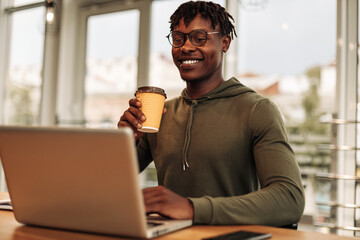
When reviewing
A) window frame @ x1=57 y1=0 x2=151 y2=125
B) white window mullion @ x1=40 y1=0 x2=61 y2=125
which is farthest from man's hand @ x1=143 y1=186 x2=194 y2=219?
white window mullion @ x1=40 y1=0 x2=61 y2=125

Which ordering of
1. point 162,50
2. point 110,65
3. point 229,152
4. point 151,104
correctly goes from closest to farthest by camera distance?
→ 1. point 151,104
2. point 229,152
3. point 162,50
4. point 110,65

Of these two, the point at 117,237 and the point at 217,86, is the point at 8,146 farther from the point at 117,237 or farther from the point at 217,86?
the point at 217,86

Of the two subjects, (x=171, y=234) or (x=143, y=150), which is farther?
(x=143, y=150)

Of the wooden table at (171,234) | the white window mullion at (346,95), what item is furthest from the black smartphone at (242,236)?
the white window mullion at (346,95)

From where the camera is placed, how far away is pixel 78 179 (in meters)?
0.90

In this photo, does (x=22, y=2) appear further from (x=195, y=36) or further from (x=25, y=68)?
(x=195, y=36)

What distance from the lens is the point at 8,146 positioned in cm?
97

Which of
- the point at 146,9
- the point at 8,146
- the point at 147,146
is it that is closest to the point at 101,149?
the point at 8,146

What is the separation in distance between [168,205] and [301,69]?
245 centimetres

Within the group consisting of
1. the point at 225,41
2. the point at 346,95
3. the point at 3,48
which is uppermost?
the point at 3,48

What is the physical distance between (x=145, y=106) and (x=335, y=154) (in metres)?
2.10

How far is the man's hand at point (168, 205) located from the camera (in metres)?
1.07

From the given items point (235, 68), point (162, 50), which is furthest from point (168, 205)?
point (162, 50)

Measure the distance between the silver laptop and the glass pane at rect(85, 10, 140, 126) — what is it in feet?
10.3
